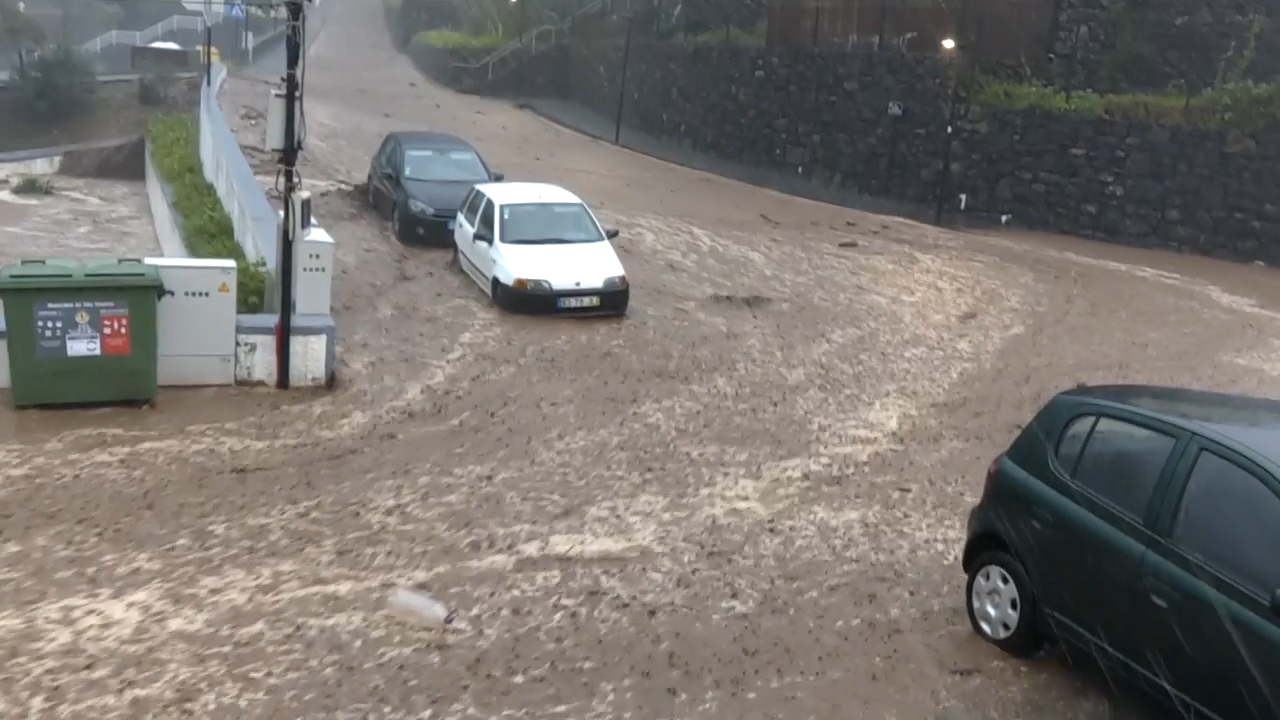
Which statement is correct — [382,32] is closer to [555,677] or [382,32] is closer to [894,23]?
[894,23]

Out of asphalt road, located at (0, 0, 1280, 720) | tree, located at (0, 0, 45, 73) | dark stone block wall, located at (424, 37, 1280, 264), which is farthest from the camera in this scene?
tree, located at (0, 0, 45, 73)

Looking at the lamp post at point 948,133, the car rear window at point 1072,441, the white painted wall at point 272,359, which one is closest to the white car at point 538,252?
the white painted wall at point 272,359

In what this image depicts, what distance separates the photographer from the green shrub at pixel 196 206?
11.9 metres

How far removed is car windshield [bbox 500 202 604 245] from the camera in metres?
14.5

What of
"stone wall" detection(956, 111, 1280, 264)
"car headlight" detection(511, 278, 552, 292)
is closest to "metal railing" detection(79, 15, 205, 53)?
"stone wall" detection(956, 111, 1280, 264)

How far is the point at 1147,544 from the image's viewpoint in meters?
5.34

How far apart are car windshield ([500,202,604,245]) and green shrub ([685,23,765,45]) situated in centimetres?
1572

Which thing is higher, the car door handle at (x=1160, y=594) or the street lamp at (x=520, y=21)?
the street lamp at (x=520, y=21)

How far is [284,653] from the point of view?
Result: 6.15 metres

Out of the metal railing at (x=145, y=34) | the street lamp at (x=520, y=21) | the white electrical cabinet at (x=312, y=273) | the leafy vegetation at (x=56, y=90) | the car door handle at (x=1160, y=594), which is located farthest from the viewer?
the metal railing at (x=145, y=34)

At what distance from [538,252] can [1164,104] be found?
12194mm

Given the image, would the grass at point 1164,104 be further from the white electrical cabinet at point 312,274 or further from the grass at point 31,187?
the grass at point 31,187

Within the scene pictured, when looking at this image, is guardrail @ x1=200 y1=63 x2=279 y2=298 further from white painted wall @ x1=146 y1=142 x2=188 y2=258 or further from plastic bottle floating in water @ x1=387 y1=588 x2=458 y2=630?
plastic bottle floating in water @ x1=387 y1=588 x2=458 y2=630

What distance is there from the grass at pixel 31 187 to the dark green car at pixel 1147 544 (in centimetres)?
2388
